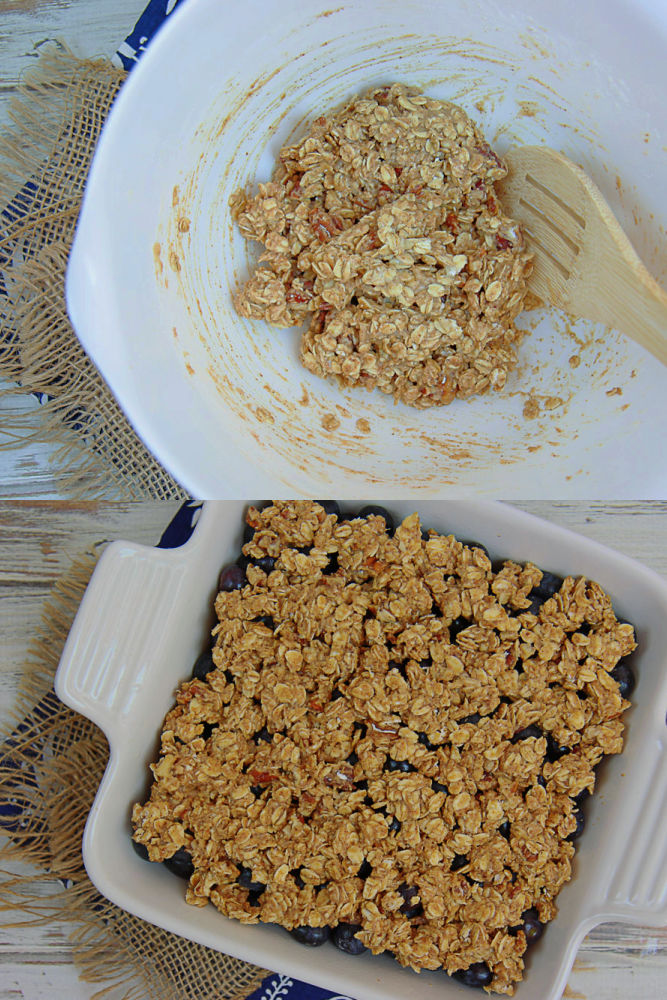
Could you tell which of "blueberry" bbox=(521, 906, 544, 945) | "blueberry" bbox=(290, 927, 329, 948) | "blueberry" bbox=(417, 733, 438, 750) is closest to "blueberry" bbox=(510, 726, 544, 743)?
"blueberry" bbox=(417, 733, 438, 750)

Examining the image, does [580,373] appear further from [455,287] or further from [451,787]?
[451,787]

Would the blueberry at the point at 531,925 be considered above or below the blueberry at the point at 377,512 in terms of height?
below

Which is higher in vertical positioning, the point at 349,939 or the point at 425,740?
the point at 425,740

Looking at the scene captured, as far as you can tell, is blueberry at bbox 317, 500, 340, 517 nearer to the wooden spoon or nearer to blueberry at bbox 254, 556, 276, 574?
blueberry at bbox 254, 556, 276, 574

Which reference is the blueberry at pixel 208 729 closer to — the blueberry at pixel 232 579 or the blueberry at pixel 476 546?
the blueberry at pixel 232 579

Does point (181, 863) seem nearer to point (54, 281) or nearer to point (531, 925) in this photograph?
point (531, 925)

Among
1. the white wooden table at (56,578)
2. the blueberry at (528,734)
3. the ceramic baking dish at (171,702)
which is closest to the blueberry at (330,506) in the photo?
the ceramic baking dish at (171,702)

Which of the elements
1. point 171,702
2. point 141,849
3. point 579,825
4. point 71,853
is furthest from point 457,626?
point 71,853
